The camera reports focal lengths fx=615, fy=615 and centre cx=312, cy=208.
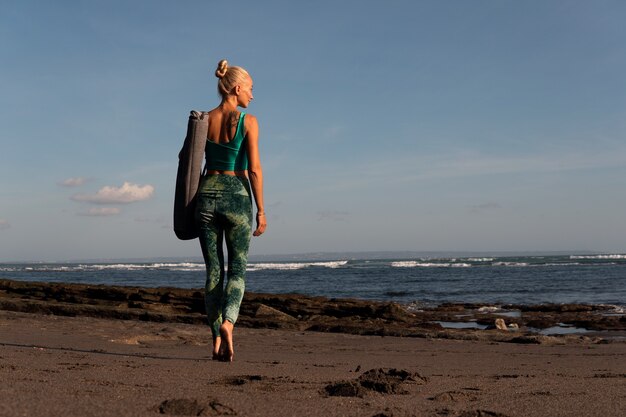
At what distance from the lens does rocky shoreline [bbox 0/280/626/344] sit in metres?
8.43

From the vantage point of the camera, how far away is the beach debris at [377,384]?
3213 mm

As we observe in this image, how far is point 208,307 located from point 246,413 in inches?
95.2

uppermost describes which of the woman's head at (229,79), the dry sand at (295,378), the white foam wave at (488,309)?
the woman's head at (229,79)

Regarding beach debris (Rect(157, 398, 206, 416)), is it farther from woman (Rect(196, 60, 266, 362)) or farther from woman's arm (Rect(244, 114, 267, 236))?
woman's arm (Rect(244, 114, 267, 236))

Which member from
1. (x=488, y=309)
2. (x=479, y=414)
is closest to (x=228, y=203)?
(x=479, y=414)

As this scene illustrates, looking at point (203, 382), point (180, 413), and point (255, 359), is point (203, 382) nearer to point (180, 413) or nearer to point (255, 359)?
point (180, 413)

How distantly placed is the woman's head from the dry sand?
2180 mm

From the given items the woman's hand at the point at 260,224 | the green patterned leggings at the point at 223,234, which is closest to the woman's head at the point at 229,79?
the green patterned leggings at the point at 223,234

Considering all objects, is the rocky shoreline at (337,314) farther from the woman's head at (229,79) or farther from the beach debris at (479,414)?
the beach debris at (479,414)

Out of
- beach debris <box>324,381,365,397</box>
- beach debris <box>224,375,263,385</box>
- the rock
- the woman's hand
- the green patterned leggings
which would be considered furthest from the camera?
the rock

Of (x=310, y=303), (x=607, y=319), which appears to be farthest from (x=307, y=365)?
(x=607, y=319)

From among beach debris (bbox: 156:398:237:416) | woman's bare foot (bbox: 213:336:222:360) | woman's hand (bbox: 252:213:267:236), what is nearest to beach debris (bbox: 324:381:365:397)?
beach debris (bbox: 156:398:237:416)

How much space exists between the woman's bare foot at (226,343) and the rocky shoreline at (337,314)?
3.83m

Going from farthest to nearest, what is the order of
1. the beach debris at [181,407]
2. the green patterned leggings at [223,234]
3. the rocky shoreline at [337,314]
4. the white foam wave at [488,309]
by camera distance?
the white foam wave at [488,309]
the rocky shoreline at [337,314]
the green patterned leggings at [223,234]
the beach debris at [181,407]
